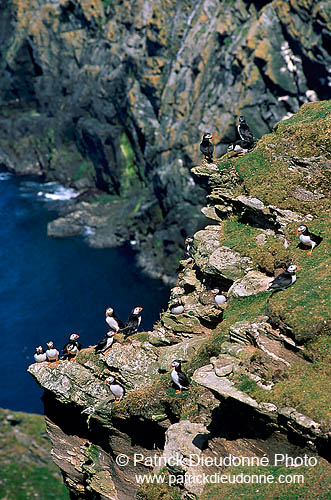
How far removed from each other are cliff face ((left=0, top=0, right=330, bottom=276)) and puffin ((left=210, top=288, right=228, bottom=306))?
218ft

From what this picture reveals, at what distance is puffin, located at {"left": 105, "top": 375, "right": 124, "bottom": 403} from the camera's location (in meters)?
27.8

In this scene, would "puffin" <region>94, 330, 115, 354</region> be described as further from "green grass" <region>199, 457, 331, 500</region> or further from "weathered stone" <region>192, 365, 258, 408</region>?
"green grass" <region>199, 457, 331, 500</region>

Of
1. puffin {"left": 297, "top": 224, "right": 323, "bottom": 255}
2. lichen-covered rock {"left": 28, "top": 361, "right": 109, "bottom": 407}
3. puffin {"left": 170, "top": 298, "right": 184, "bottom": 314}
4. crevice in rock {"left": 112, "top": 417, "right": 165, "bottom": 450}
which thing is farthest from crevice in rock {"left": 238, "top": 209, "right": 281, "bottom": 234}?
lichen-covered rock {"left": 28, "top": 361, "right": 109, "bottom": 407}

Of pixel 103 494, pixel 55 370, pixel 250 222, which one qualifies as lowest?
pixel 103 494

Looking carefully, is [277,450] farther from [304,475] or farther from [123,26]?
[123,26]

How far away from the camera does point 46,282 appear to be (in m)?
99.4

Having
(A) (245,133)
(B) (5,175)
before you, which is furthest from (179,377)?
(B) (5,175)

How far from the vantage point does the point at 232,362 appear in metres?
22.5

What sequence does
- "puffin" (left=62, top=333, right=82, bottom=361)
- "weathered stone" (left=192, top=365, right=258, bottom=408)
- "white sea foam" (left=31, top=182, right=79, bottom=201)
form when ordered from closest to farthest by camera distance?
"weathered stone" (left=192, top=365, right=258, bottom=408) < "puffin" (left=62, top=333, right=82, bottom=361) < "white sea foam" (left=31, top=182, right=79, bottom=201)

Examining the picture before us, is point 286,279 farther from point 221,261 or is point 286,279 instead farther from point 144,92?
point 144,92

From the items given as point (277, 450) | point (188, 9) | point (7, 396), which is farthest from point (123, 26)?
point (277, 450)

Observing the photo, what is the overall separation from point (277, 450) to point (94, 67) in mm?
137943

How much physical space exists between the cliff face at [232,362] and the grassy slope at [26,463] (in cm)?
182

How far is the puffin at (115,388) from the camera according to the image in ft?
91.4
